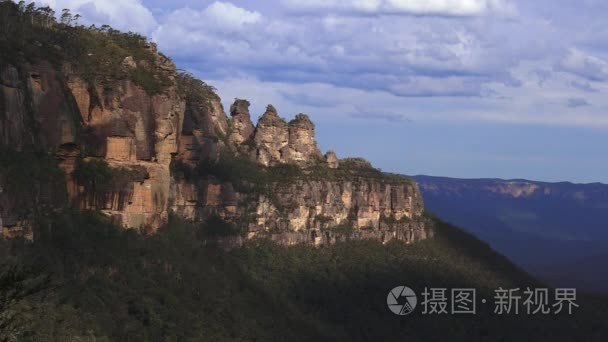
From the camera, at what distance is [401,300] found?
119 m

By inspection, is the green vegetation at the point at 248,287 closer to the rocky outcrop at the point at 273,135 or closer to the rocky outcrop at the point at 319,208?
the rocky outcrop at the point at 319,208

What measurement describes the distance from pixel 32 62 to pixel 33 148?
4.87 m

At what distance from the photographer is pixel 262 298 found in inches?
3430

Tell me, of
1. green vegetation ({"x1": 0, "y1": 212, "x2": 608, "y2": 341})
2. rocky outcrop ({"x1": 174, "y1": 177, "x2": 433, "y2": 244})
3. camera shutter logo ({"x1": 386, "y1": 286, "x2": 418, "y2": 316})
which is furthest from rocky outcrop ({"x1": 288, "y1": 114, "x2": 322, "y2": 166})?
camera shutter logo ({"x1": 386, "y1": 286, "x2": 418, "y2": 316})

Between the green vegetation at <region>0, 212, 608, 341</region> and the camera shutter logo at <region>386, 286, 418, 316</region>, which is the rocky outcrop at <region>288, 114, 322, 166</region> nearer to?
→ the green vegetation at <region>0, 212, 608, 341</region>

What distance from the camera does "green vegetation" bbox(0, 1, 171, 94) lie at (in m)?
66.1

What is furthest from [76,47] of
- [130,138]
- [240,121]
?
[240,121]

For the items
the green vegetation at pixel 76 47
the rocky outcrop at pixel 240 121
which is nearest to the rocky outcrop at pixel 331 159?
the rocky outcrop at pixel 240 121

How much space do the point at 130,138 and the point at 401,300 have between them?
52.8 m

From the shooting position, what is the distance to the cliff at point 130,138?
213ft

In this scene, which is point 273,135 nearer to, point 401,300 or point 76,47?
point 401,300

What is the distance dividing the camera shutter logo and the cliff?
10278 mm

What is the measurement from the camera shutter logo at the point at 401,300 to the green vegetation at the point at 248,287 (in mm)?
983

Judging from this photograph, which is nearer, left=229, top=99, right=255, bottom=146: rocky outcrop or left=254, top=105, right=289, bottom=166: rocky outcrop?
left=229, top=99, right=255, bottom=146: rocky outcrop
